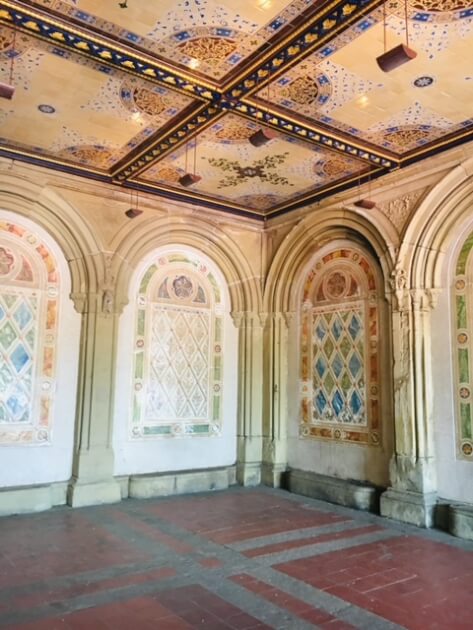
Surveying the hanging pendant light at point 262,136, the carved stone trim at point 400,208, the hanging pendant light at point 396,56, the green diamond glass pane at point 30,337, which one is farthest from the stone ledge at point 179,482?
the hanging pendant light at point 396,56

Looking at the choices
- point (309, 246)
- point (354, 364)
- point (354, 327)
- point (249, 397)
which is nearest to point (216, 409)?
point (249, 397)

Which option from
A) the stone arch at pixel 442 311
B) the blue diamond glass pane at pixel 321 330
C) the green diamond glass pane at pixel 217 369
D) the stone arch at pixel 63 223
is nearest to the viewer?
the stone arch at pixel 442 311

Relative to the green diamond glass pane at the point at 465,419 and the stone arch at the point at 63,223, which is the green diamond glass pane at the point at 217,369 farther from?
the green diamond glass pane at the point at 465,419

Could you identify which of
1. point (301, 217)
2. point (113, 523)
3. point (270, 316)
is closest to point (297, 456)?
point (270, 316)

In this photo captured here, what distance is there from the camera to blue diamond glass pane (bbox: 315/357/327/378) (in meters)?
6.43

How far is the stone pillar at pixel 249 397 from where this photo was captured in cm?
678

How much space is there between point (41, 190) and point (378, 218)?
3706 mm

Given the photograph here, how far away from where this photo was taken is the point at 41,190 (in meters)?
5.61

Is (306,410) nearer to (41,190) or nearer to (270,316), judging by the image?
(270,316)

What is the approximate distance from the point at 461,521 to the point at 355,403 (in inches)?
68.0

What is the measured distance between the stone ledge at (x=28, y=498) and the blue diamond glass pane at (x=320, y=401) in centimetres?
313

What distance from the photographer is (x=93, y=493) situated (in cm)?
553

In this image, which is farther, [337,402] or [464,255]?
[337,402]

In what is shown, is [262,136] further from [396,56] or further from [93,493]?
[93,493]
